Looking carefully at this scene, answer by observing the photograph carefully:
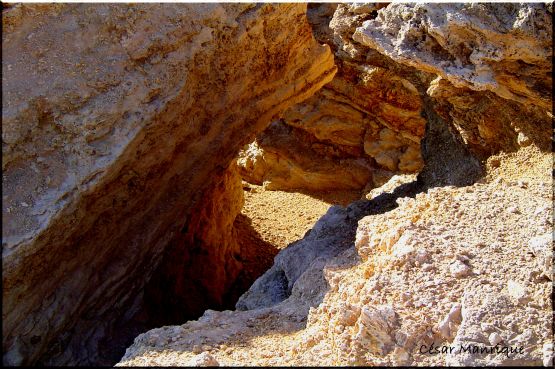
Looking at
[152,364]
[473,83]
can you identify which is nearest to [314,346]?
[152,364]

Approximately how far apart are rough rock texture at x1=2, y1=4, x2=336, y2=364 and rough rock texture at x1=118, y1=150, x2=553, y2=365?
1.48 meters

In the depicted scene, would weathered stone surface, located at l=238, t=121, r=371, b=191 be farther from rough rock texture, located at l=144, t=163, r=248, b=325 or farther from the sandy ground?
rough rock texture, located at l=144, t=163, r=248, b=325

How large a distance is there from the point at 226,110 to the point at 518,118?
9.04 ft

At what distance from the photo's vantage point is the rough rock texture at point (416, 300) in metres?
2.78

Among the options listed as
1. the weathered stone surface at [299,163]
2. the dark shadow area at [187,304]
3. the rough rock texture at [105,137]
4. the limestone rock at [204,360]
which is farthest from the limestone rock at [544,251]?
the weathered stone surface at [299,163]

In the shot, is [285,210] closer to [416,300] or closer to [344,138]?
[344,138]

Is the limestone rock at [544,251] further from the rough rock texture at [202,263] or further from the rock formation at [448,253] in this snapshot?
the rough rock texture at [202,263]

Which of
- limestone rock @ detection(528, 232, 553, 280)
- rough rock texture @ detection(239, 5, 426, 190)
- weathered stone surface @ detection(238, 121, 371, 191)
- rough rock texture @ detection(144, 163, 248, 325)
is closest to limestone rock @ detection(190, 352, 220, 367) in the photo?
limestone rock @ detection(528, 232, 553, 280)

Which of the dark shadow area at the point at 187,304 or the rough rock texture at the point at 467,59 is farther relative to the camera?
the dark shadow area at the point at 187,304

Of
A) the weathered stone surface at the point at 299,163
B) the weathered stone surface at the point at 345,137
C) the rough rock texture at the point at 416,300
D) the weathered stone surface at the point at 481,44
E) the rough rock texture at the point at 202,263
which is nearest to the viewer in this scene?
the rough rock texture at the point at 416,300

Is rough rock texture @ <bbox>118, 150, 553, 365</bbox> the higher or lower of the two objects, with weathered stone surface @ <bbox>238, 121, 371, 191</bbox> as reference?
higher

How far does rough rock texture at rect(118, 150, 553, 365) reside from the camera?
9.13ft

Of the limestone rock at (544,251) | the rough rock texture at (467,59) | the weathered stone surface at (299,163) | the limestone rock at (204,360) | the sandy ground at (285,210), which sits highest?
the rough rock texture at (467,59)

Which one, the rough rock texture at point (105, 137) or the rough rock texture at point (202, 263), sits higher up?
the rough rock texture at point (105, 137)
